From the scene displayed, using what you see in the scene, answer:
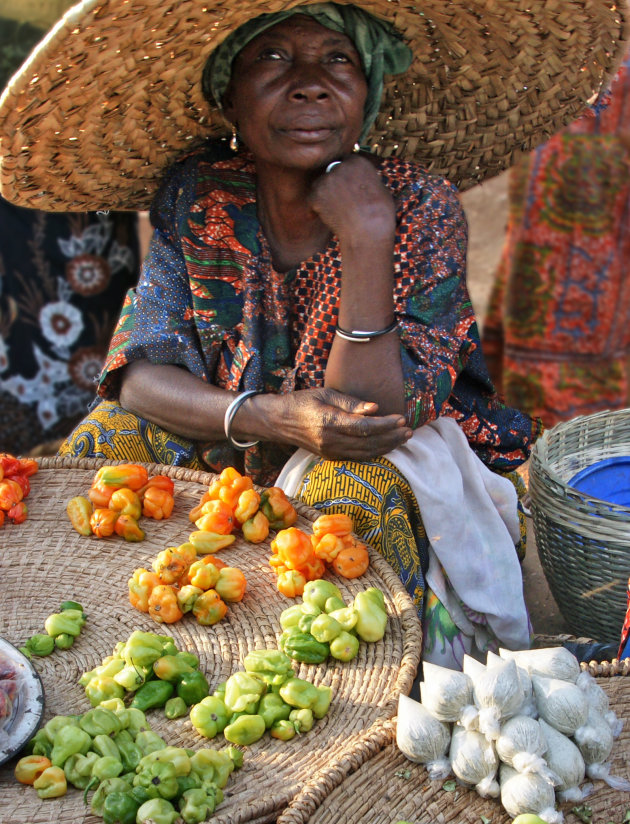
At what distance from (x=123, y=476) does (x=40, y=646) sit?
514mm

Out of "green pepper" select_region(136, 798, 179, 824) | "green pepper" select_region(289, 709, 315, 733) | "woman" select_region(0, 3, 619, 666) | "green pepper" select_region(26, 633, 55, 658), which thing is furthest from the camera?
"woman" select_region(0, 3, 619, 666)

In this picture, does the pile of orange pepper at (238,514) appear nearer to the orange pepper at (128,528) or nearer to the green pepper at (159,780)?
the orange pepper at (128,528)

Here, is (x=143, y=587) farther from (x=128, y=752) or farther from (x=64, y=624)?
(x=128, y=752)

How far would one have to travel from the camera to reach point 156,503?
7.67ft

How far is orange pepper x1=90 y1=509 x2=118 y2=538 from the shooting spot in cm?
229

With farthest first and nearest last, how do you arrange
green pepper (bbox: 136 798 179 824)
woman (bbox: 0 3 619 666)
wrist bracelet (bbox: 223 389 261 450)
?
1. wrist bracelet (bbox: 223 389 261 450)
2. woman (bbox: 0 3 619 666)
3. green pepper (bbox: 136 798 179 824)

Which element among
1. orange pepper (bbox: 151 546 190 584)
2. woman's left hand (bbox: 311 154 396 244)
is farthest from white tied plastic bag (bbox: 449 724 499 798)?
woman's left hand (bbox: 311 154 396 244)

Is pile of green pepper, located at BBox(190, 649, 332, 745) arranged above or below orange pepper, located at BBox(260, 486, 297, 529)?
below

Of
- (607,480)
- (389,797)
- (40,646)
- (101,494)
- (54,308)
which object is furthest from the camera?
(54,308)

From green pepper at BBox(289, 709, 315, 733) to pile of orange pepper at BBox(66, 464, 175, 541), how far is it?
72cm

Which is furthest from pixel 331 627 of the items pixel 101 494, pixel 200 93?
pixel 200 93

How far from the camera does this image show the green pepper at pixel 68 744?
64.7 inches

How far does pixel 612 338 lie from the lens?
4.16m

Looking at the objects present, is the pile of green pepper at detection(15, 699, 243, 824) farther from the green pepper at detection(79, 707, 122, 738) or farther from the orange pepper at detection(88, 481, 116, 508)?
the orange pepper at detection(88, 481, 116, 508)
